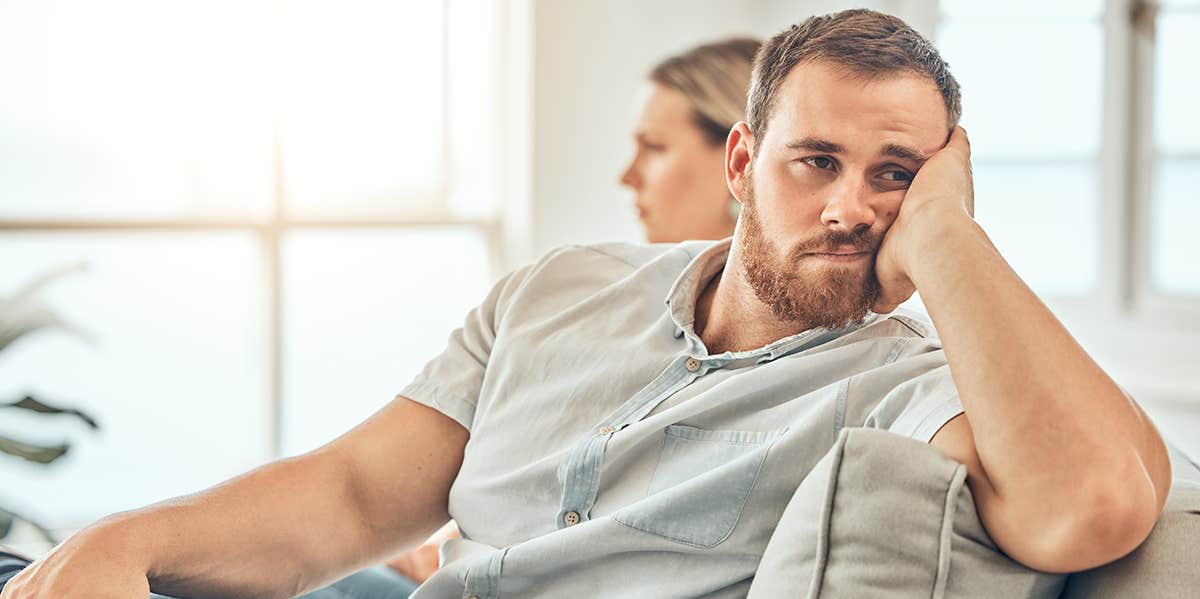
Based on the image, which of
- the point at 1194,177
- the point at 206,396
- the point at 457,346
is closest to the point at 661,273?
the point at 457,346

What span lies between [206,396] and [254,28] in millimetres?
969

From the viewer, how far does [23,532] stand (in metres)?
2.84

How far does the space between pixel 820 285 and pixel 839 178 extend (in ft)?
0.36

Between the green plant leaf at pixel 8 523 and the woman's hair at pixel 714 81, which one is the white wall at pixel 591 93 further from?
the green plant leaf at pixel 8 523

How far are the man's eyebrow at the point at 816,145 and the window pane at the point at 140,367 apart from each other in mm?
2095

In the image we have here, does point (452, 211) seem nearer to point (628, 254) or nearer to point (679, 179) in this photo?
point (679, 179)

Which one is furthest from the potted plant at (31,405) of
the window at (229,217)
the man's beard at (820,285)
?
the man's beard at (820,285)

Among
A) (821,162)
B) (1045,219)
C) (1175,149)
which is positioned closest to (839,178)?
A: (821,162)

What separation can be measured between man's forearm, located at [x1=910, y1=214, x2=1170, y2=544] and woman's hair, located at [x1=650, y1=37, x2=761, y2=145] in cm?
136

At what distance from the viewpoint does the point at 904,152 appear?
1255mm

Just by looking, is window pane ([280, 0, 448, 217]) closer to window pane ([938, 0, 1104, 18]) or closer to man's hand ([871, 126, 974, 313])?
window pane ([938, 0, 1104, 18])

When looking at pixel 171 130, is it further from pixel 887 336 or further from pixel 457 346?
pixel 887 336

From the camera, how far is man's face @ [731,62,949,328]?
1243 millimetres

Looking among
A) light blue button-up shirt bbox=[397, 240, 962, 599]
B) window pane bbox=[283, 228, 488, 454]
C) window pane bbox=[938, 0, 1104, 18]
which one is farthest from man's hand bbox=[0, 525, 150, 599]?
window pane bbox=[938, 0, 1104, 18]
